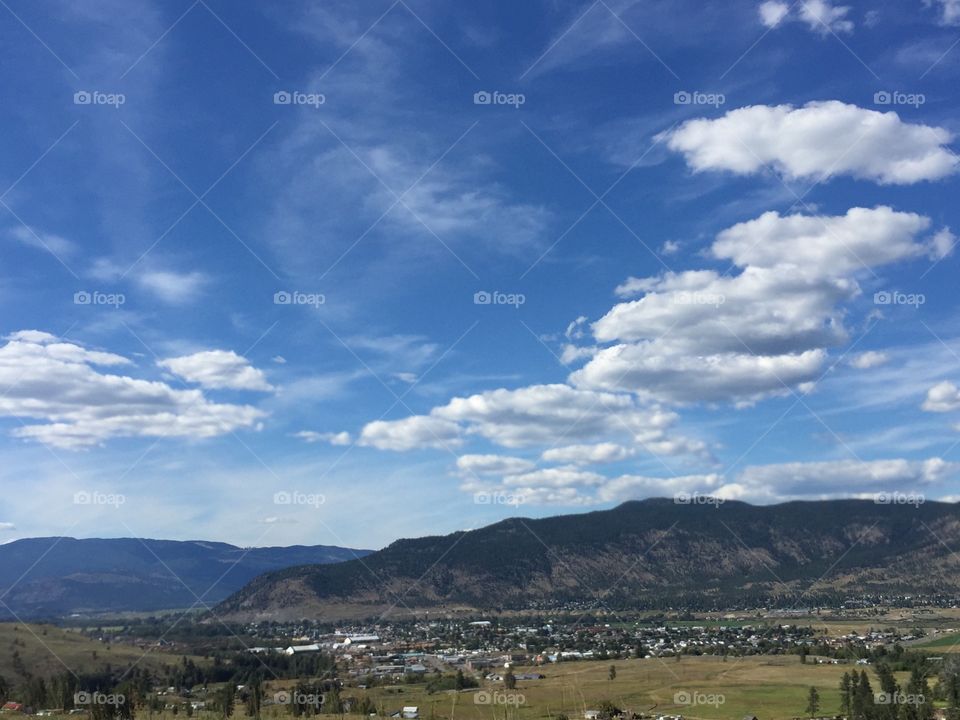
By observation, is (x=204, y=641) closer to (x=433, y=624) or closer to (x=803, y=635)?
(x=433, y=624)

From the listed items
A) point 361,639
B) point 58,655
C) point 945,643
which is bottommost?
point 945,643

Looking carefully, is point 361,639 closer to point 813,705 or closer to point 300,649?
point 300,649

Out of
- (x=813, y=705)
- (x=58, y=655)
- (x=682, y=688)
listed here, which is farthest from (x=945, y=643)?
(x=58, y=655)

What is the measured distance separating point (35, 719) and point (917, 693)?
66859 millimetres

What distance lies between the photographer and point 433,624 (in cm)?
16500

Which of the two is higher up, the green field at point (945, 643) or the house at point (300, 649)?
the house at point (300, 649)

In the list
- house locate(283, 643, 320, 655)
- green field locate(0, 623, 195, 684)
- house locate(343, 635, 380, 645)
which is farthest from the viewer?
house locate(343, 635, 380, 645)

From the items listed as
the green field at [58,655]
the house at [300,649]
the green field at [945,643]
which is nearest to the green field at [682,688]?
the green field at [945,643]

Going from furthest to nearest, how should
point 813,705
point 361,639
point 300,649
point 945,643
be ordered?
point 361,639 < point 945,643 < point 300,649 < point 813,705

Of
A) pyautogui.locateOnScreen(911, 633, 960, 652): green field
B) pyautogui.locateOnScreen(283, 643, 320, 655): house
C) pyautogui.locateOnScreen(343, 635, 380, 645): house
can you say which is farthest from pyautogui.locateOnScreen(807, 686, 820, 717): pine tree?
pyautogui.locateOnScreen(343, 635, 380, 645): house

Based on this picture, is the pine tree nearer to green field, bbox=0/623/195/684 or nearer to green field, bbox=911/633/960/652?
green field, bbox=911/633/960/652

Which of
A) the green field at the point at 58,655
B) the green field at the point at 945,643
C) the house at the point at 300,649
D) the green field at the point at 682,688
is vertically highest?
the green field at the point at 58,655

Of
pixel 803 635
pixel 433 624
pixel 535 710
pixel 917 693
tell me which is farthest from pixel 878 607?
pixel 535 710

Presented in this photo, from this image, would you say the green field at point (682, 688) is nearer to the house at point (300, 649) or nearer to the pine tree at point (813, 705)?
the pine tree at point (813, 705)
